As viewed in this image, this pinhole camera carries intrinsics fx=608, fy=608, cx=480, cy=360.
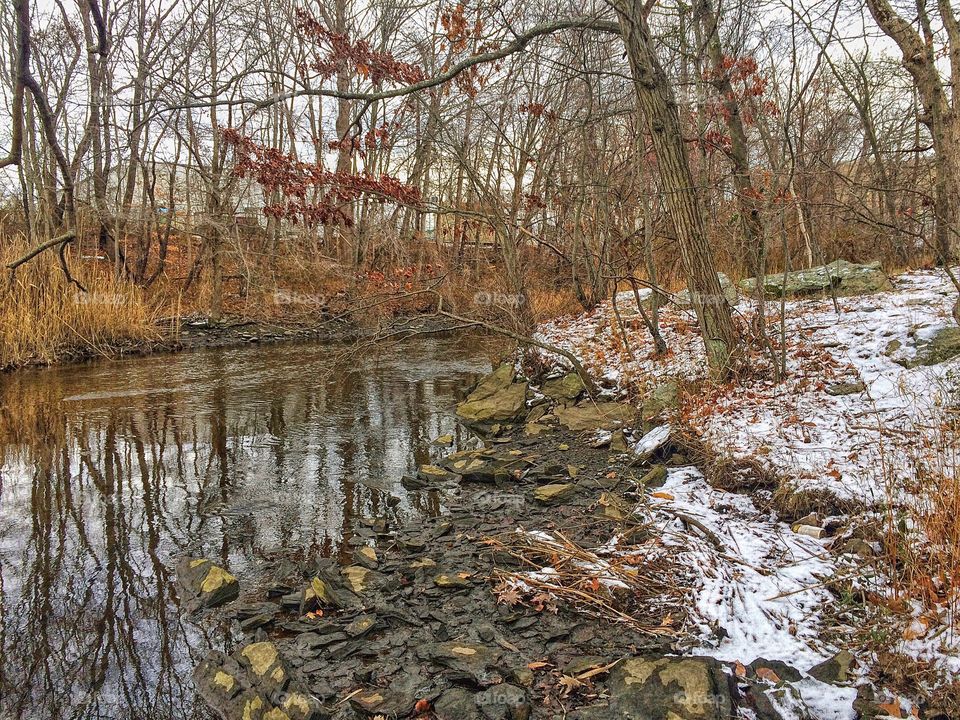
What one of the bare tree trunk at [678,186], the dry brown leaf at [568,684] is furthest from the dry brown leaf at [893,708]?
the bare tree trunk at [678,186]

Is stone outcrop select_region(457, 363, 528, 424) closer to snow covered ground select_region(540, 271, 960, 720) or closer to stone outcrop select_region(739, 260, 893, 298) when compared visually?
snow covered ground select_region(540, 271, 960, 720)

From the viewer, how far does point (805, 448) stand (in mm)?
4117

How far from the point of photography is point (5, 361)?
10.2 m

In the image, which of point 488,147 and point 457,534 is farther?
point 488,147

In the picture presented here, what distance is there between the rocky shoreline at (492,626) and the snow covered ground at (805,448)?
0.51 ft

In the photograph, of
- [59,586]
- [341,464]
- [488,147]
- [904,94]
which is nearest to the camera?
[59,586]

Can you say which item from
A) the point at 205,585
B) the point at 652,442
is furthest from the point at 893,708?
the point at 205,585

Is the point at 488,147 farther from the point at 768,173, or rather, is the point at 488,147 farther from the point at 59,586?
the point at 59,586

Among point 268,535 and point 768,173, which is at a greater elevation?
point 768,173

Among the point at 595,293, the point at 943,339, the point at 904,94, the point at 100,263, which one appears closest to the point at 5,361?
the point at 100,263

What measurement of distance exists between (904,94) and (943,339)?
12.9m

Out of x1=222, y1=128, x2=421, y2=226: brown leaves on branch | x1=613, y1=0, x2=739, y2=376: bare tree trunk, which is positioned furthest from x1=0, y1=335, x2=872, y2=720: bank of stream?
x1=222, y1=128, x2=421, y2=226: brown leaves on branch

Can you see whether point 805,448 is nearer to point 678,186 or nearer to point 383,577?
point 678,186

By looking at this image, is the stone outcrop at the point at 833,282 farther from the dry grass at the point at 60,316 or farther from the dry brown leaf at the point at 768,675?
the dry grass at the point at 60,316
